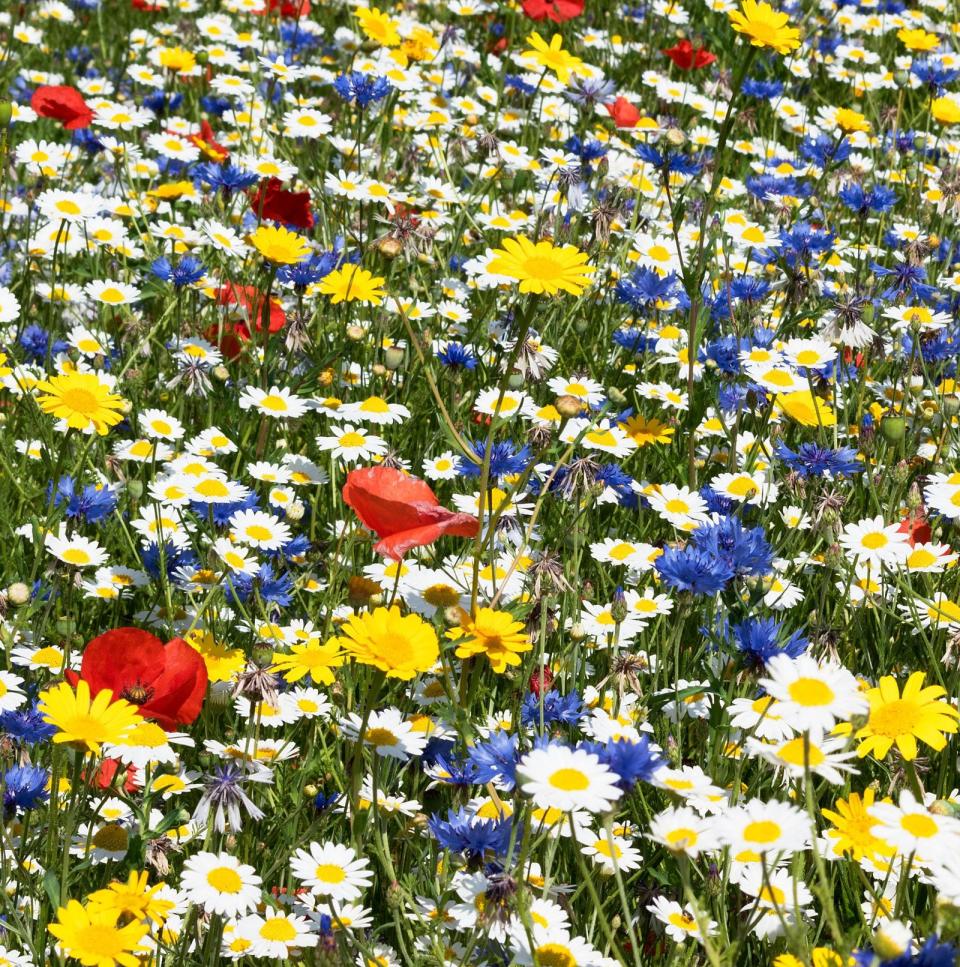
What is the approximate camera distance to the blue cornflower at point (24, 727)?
85.7 inches

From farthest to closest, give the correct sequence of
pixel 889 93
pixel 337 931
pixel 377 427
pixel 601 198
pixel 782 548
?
1. pixel 889 93
2. pixel 601 198
3. pixel 377 427
4. pixel 782 548
5. pixel 337 931

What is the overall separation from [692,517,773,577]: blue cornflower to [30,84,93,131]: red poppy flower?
2503 mm

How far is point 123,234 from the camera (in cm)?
381

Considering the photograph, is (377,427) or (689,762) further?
(377,427)

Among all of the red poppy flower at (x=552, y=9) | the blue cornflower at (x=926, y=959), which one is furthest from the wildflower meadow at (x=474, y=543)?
the red poppy flower at (x=552, y=9)

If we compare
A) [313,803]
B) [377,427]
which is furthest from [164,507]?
[313,803]

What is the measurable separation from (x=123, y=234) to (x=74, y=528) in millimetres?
1243

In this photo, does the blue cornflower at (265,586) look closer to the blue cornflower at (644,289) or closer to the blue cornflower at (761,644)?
the blue cornflower at (761,644)

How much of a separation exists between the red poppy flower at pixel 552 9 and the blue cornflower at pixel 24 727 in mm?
3337

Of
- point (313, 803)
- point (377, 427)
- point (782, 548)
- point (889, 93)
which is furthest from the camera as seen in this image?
point (889, 93)

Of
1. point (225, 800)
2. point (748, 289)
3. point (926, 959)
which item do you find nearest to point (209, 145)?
point (748, 289)

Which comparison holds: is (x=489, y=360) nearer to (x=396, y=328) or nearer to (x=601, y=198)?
(x=396, y=328)

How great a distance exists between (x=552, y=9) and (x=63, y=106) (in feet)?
6.03

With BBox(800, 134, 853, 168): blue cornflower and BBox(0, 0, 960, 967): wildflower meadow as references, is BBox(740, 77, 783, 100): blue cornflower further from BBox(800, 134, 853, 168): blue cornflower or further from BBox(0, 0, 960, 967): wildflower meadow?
BBox(800, 134, 853, 168): blue cornflower
